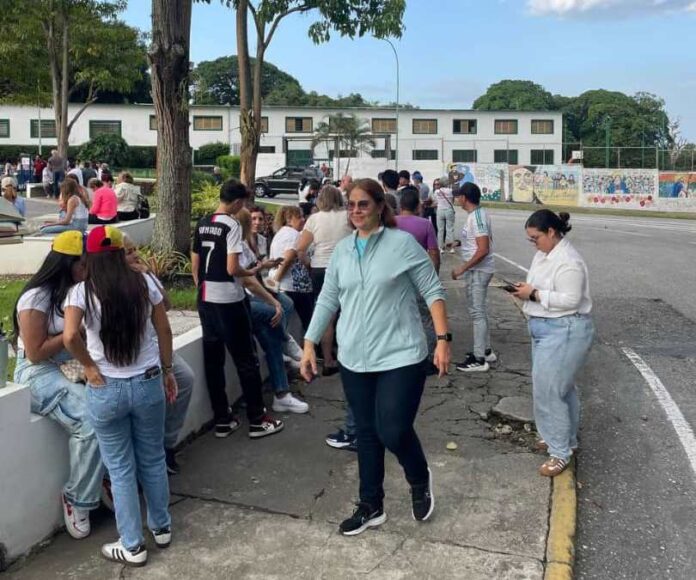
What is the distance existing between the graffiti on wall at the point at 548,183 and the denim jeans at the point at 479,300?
123ft

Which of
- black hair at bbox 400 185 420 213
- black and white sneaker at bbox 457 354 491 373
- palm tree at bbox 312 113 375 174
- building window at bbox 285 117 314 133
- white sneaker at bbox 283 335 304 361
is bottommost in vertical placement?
black and white sneaker at bbox 457 354 491 373

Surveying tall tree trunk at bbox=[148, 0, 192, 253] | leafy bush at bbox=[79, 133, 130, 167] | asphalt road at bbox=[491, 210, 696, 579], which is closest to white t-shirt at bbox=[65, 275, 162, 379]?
asphalt road at bbox=[491, 210, 696, 579]

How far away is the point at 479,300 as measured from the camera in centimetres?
694

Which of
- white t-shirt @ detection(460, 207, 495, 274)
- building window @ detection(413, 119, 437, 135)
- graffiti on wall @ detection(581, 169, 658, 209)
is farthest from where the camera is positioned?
building window @ detection(413, 119, 437, 135)

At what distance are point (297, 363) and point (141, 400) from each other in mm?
3197

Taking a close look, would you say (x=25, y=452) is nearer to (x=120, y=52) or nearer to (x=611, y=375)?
(x=611, y=375)

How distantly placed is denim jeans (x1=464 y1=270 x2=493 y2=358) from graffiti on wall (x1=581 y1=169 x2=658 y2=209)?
3722 cm

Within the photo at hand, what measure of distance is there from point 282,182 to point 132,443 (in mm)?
35721

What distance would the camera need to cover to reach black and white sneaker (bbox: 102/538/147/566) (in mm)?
3711

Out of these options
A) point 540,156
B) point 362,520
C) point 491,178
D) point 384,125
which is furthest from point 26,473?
point 540,156

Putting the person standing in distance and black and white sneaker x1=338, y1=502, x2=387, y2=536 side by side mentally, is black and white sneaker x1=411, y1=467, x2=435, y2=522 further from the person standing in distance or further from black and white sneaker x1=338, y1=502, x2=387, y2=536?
the person standing in distance

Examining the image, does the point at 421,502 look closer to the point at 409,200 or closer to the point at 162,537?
the point at 162,537

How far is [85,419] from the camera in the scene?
3893mm

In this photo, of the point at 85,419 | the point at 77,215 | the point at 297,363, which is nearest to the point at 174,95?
the point at 77,215
